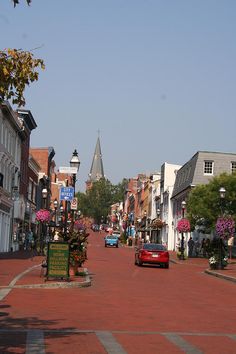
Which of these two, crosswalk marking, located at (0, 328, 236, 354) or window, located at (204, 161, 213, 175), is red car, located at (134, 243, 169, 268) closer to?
crosswalk marking, located at (0, 328, 236, 354)

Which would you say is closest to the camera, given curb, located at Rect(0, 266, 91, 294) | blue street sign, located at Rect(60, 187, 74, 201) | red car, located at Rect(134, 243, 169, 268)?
curb, located at Rect(0, 266, 91, 294)

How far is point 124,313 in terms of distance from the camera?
14.5m

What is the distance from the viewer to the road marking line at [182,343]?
9.86 m

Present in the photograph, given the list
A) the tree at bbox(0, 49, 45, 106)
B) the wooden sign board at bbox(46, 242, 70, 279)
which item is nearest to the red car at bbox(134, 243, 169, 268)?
the wooden sign board at bbox(46, 242, 70, 279)

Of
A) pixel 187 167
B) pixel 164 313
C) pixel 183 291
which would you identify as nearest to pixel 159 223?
pixel 187 167

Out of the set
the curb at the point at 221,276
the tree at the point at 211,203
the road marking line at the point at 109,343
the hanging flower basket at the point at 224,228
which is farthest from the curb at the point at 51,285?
the tree at the point at 211,203

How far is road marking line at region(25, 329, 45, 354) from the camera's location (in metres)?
9.34

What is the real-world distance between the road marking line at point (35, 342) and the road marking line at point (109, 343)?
96 cm

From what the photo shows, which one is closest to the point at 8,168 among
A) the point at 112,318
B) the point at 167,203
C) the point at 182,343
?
the point at 167,203

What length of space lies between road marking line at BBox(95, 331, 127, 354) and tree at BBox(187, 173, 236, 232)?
43187 mm

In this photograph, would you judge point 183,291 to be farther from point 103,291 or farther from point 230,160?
point 230,160

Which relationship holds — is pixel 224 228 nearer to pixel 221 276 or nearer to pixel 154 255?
pixel 154 255

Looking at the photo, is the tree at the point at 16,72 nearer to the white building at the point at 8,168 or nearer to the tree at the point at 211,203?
the white building at the point at 8,168

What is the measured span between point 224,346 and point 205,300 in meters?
8.43
